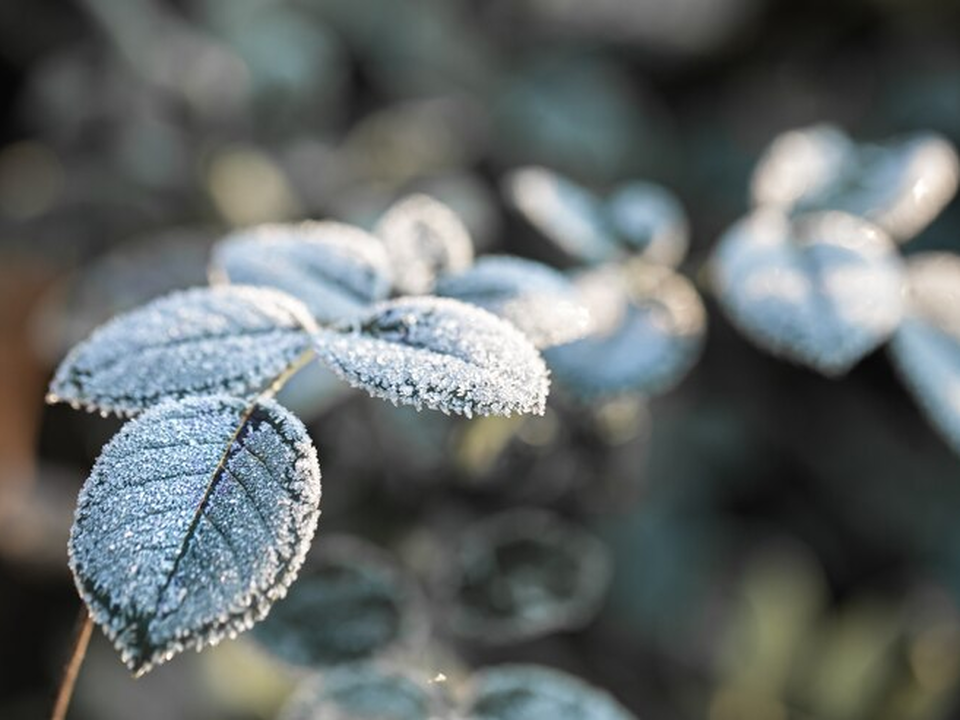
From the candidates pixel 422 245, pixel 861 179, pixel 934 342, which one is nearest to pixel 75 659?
pixel 422 245

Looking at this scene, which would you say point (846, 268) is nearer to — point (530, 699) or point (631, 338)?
point (631, 338)

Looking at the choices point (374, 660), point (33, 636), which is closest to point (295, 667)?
point (374, 660)

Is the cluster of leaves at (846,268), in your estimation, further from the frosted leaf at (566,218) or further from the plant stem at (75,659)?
the plant stem at (75,659)

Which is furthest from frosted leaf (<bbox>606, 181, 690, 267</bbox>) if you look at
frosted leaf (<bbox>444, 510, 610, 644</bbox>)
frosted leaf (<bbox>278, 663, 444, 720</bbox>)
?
frosted leaf (<bbox>278, 663, 444, 720</bbox>)

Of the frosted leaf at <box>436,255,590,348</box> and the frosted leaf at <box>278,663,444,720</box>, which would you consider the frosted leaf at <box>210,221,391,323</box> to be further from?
the frosted leaf at <box>278,663,444,720</box>

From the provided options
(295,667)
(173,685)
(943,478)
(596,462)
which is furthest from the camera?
(943,478)

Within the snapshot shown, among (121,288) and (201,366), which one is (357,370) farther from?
(121,288)
